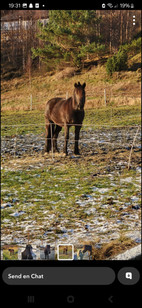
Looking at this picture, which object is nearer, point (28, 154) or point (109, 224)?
point (109, 224)

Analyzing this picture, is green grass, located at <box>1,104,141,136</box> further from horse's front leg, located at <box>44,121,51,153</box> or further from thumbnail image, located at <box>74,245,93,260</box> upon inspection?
thumbnail image, located at <box>74,245,93,260</box>

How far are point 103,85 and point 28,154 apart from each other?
232cm

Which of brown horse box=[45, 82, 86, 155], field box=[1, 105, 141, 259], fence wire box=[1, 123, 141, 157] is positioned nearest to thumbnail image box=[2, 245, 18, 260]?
field box=[1, 105, 141, 259]

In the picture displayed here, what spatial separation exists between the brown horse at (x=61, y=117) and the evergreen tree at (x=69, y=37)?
2.67ft

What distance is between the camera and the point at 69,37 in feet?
22.6

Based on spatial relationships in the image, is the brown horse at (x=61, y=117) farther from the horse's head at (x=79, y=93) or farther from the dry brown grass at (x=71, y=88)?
the dry brown grass at (x=71, y=88)

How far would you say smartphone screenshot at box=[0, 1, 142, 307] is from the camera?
245 inches

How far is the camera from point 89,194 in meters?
7.80

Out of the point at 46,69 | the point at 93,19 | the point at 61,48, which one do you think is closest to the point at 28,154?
the point at 46,69

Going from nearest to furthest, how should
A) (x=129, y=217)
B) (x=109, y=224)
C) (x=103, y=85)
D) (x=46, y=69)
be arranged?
(x=109, y=224) < (x=129, y=217) < (x=46, y=69) < (x=103, y=85)

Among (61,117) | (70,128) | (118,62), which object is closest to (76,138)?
(70,128)

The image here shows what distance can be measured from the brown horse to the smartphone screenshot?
20 mm

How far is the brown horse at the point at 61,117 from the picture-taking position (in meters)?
6.86
